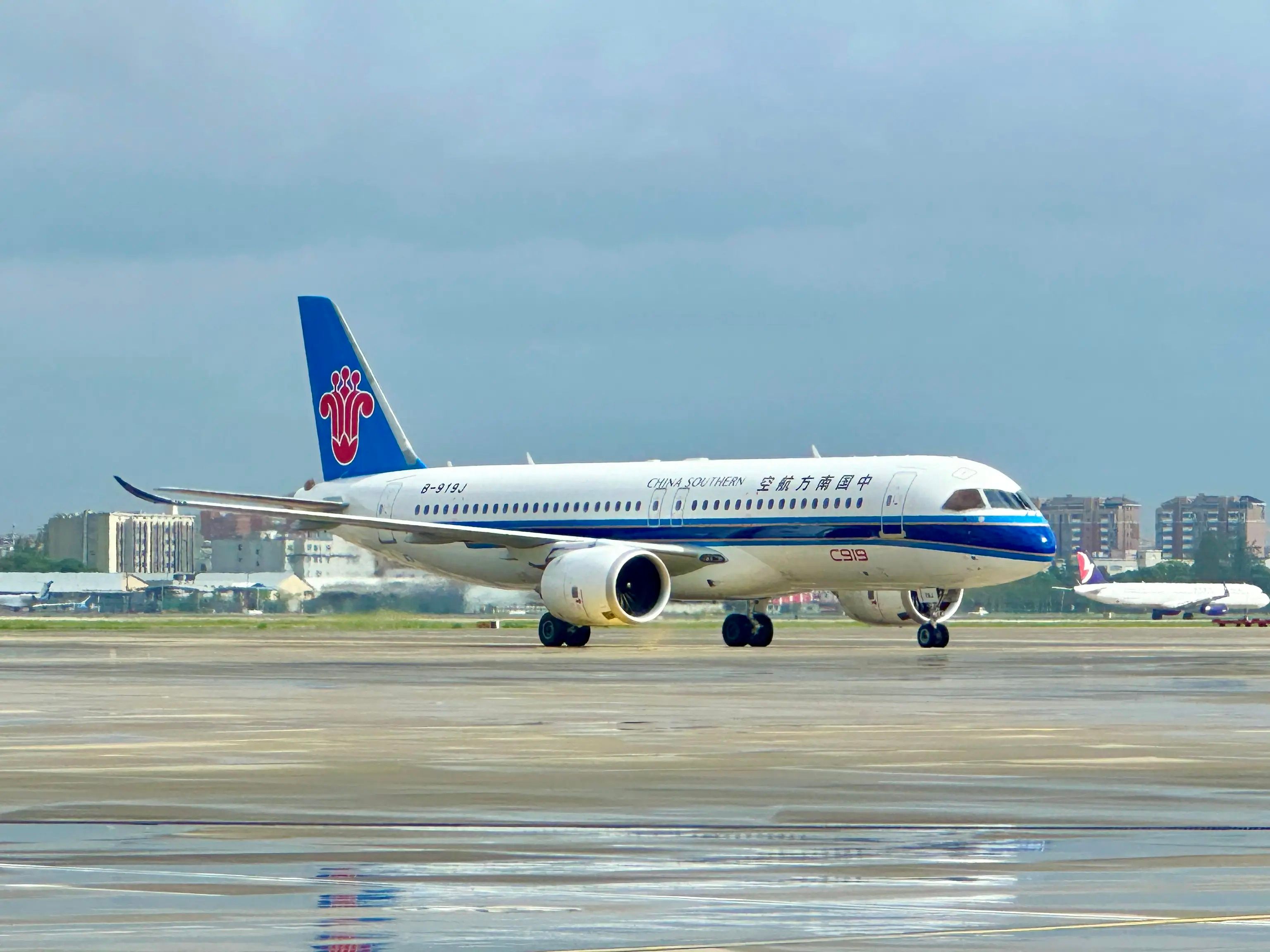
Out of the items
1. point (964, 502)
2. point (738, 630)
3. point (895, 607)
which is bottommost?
point (738, 630)

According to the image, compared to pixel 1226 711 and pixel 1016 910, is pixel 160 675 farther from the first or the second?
pixel 1016 910

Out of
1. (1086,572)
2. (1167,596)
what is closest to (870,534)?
(1167,596)

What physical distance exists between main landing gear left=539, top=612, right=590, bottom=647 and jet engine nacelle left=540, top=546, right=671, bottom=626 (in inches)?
36.2

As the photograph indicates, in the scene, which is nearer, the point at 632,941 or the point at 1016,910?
the point at 632,941

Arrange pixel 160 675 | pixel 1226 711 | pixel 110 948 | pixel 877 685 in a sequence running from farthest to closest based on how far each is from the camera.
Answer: pixel 160 675 → pixel 877 685 → pixel 1226 711 → pixel 110 948

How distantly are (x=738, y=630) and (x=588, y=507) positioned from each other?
4.95 metres

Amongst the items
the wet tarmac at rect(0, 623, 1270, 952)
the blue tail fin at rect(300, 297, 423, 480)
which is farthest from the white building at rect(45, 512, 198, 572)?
the wet tarmac at rect(0, 623, 1270, 952)

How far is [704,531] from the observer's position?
52531mm

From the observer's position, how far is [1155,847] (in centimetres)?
1235

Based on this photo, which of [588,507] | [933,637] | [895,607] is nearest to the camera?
[933,637]

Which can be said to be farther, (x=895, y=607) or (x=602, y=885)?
(x=895, y=607)

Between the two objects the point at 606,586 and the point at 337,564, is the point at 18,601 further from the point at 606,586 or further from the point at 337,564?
the point at 606,586

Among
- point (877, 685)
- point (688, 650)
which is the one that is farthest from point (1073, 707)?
point (688, 650)

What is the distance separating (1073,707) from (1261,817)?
40.1 ft
